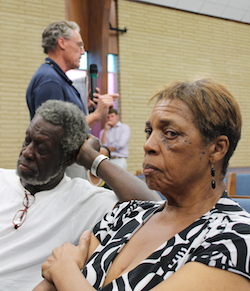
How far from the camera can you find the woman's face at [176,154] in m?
0.88

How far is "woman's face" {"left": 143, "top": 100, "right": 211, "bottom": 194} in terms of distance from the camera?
88cm

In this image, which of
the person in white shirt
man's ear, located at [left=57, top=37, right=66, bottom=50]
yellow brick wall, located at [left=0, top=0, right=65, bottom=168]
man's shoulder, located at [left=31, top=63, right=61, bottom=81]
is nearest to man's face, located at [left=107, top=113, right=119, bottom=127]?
the person in white shirt

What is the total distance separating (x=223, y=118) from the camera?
0.87 metres

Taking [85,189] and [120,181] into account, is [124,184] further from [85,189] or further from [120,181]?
[85,189]

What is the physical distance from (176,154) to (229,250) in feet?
1.01

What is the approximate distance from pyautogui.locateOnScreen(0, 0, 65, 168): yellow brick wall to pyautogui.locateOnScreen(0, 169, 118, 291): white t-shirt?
13.8 feet

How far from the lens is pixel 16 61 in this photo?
222 inches

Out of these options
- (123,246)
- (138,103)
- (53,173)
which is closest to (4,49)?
(138,103)

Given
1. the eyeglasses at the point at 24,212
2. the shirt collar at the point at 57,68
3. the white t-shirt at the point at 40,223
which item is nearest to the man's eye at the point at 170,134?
the white t-shirt at the point at 40,223

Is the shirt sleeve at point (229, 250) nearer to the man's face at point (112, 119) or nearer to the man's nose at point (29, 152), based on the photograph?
the man's nose at point (29, 152)

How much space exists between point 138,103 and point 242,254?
20.7 ft

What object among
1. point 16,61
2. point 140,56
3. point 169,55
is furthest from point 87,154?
point 169,55

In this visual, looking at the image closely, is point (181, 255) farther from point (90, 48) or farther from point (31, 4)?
point (31, 4)

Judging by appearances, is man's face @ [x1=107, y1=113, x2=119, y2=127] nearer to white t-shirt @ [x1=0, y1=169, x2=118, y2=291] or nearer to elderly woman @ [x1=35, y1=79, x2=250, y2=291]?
white t-shirt @ [x1=0, y1=169, x2=118, y2=291]
